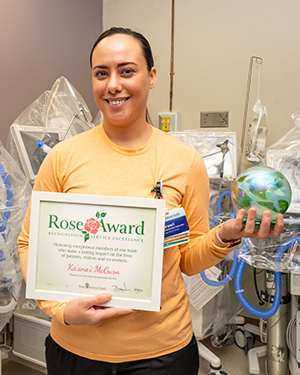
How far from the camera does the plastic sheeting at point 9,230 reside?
1.74m

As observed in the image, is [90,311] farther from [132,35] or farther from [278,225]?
[132,35]

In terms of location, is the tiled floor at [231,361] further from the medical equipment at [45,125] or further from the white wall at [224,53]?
the medical equipment at [45,125]

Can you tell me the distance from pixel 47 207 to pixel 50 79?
2229 mm

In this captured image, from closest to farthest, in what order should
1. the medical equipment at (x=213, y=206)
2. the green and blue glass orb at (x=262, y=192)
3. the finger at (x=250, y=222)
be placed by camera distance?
1. the finger at (x=250, y=222)
2. the green and blue glass orb at (x=262, y=192)
3. the medical equipment at (x=213, y=206)

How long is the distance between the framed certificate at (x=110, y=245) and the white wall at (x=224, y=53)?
1.99 meters

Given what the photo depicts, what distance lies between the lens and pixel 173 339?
0.97m

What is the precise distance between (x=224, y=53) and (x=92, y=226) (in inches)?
88.8

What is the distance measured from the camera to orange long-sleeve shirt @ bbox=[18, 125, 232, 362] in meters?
0.94

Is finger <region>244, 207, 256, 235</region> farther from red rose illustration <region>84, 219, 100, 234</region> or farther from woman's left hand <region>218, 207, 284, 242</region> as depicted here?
red rose illustration <region>84, 219, 100, 234</region>

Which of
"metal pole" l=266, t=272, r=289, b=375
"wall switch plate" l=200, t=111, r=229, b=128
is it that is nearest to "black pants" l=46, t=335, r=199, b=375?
"metal pole" l=266, t=272, r=289, b=375

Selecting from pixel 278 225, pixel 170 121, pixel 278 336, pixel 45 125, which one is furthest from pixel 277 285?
pixel 170 121

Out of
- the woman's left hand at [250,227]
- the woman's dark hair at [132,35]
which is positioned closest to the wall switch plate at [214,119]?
the woman's dark hair at [132,35]

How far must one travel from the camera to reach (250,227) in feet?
2.83

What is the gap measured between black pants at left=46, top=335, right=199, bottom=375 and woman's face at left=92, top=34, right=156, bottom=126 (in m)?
0.58
